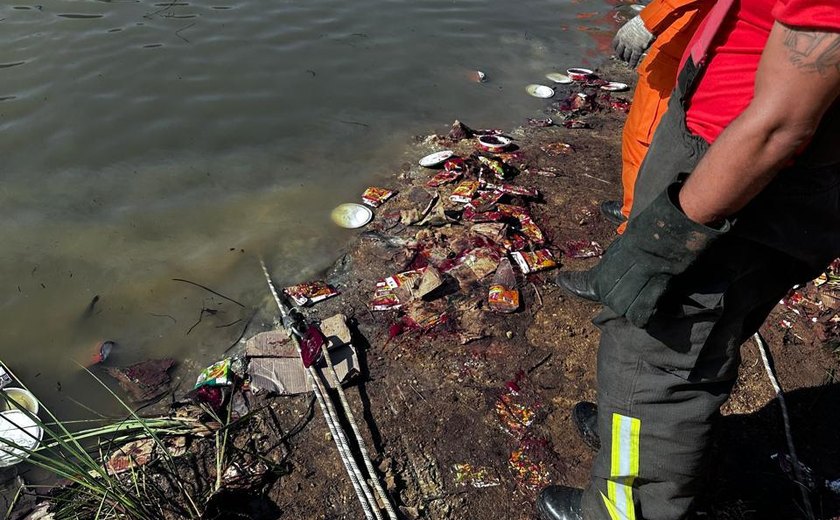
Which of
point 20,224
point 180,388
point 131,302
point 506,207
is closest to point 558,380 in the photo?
point 506,207

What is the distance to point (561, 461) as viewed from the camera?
Result: 99.4 inches

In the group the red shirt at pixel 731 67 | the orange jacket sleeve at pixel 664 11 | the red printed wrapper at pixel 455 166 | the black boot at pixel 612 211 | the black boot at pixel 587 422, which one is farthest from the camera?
the red printed wrapper at pixel 455 166

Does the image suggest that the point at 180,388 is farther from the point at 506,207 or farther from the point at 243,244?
the point at 506,207

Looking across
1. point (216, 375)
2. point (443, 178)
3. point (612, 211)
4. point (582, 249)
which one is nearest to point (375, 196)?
point (443, 178)

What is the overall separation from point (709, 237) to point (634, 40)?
3.00 m

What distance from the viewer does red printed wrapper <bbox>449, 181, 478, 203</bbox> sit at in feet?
13.5

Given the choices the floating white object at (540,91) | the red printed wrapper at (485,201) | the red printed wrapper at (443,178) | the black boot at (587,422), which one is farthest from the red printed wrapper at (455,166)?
the black boot at (587,422)

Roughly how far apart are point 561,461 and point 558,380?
0.48m

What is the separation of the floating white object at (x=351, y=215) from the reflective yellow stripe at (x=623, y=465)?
2.69 metres

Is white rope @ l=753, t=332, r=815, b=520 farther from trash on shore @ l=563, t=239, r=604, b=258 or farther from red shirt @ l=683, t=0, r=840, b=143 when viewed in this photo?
red shirt @ l=683, t=0, r=840, b=143

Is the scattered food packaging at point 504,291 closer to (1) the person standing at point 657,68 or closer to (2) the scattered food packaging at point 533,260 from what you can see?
(2) the scattered food packaging at point 533,260

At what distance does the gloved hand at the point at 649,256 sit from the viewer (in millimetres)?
1445

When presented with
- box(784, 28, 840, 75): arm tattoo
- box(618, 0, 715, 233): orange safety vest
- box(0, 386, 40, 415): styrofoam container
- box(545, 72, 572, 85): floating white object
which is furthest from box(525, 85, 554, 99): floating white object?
box(0, 386, 40, 415): styrofoam container

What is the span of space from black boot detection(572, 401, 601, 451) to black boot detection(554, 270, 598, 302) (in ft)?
2.40
